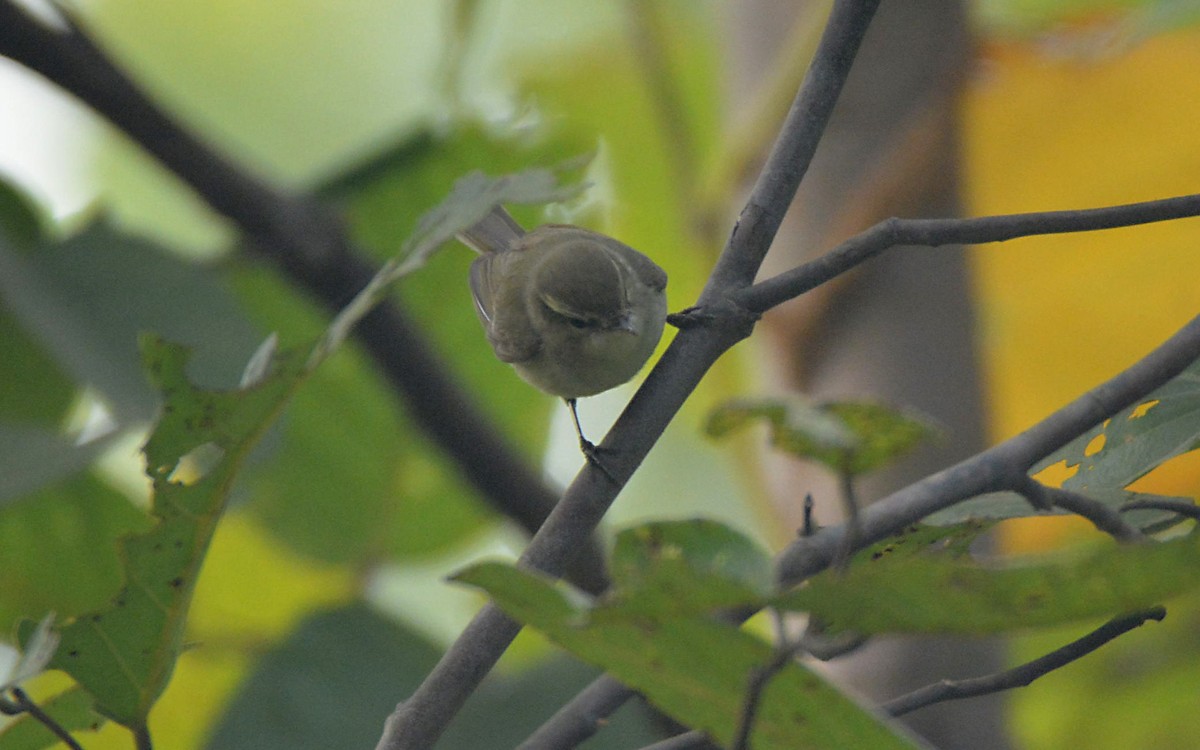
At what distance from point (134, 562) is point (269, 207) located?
2.49ft

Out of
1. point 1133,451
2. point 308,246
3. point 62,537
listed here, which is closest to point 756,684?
point 1133,451

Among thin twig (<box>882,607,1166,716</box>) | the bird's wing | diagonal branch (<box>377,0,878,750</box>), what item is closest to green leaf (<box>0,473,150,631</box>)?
the bird's wing

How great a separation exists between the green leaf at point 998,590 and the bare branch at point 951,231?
0.25 meters

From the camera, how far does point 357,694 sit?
174 centimetres

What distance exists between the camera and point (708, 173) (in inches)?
102

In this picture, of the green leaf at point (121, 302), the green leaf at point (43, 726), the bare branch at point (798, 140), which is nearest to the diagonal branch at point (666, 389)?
the bare branch at point (798, 140)

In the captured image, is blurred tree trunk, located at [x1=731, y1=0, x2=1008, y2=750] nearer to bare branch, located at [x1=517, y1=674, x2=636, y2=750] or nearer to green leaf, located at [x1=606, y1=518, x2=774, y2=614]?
bare branch, located at [x1=517, y1=674, x2=636, y2=750]

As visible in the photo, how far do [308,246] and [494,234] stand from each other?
0.58 m

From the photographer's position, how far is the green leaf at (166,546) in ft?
3.26

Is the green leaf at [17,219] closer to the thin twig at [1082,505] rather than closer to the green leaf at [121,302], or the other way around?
the green leaf at [121,302]

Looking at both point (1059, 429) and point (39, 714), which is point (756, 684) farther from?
point (39, 714)

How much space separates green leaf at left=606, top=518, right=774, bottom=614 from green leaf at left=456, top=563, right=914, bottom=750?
0.01 meters

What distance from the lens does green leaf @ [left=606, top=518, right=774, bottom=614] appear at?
0.64 m

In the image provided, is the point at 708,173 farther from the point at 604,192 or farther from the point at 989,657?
the point at 989,657
